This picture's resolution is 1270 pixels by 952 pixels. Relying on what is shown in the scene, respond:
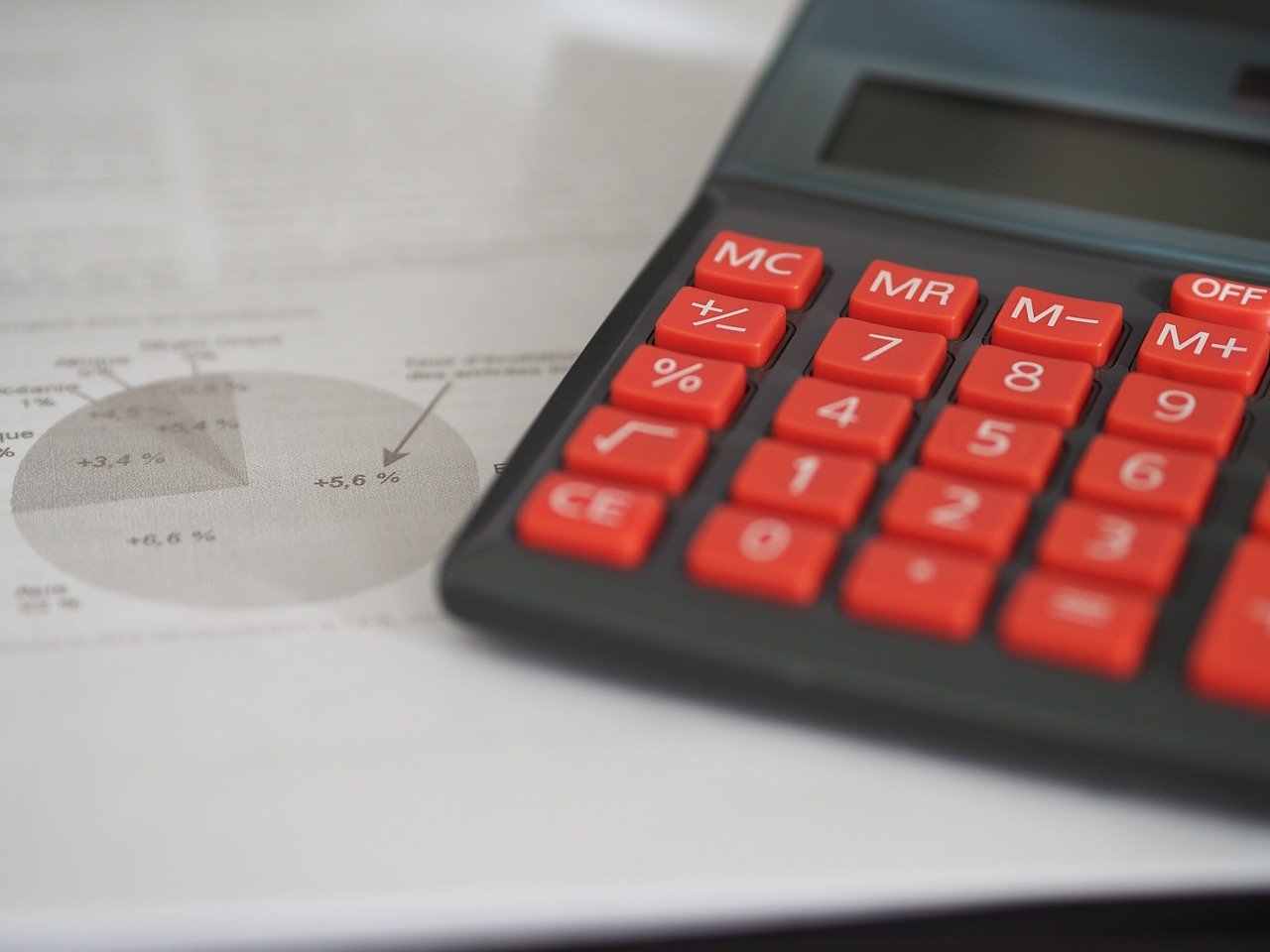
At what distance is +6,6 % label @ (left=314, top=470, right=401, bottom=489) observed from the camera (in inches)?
13.4

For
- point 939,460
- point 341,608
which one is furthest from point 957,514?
point 341,608

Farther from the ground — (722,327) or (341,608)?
(722,327)

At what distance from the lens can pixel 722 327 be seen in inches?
13.2

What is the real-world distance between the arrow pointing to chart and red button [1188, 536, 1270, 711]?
197 mm

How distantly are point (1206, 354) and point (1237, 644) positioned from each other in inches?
4.0

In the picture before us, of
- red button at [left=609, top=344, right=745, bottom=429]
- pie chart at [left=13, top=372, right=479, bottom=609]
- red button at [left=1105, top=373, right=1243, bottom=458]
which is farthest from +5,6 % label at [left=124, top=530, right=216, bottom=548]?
red button at [left=1105, top=373, right=1243, bottom=458]

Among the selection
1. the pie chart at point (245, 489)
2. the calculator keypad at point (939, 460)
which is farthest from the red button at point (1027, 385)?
the pie chart at point (245, 489)

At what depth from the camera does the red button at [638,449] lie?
29 cm

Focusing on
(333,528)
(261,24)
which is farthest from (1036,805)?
(261,24)

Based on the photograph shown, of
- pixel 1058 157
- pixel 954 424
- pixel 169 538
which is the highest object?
pixel 1058 157

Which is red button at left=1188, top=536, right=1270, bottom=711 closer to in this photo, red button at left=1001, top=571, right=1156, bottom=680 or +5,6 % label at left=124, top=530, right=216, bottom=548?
red button at left=1001, top=571, right=1156, bottom=680

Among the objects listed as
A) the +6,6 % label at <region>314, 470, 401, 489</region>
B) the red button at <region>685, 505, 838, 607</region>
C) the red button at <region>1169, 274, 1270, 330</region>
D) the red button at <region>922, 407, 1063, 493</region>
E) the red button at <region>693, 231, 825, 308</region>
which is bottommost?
the +6,6 % label at <region>314, 470, 401, 489</region>

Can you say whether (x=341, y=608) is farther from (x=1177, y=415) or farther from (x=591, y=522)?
(x=1177, y=415)

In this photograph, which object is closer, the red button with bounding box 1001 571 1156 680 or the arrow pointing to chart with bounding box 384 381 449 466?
the red button with bounding box 1001 571 1156 680
